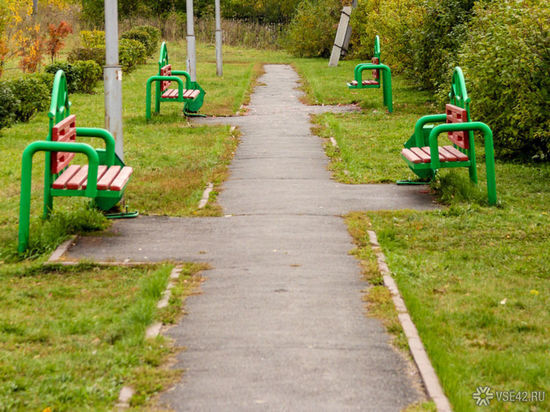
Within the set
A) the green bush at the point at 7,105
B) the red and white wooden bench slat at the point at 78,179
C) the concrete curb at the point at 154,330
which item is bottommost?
the concrete curb at the point at 154,330

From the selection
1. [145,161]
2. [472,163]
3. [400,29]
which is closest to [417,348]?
[472,163]

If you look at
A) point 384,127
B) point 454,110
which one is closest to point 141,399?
point 454,110

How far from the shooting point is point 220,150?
45.8ft

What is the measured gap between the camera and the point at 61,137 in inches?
337

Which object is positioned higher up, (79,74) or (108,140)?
(108,140)

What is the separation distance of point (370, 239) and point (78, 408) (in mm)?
4224

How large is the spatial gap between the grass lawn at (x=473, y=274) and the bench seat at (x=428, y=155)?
0.28m

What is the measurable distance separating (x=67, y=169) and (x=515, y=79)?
263 inches

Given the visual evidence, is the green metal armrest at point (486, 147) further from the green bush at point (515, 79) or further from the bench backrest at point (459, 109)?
the green bush at point (515, 79)

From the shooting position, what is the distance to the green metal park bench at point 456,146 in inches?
390

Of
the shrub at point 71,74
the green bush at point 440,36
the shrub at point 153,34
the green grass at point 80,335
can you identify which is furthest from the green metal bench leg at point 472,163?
the shrub at point 153,34

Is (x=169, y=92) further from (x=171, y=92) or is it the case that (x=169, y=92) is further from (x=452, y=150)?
(x=452, y=150)

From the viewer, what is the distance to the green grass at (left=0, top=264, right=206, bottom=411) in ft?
16.2

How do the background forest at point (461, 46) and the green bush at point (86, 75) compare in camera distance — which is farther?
the green bush at point (86, 75)
